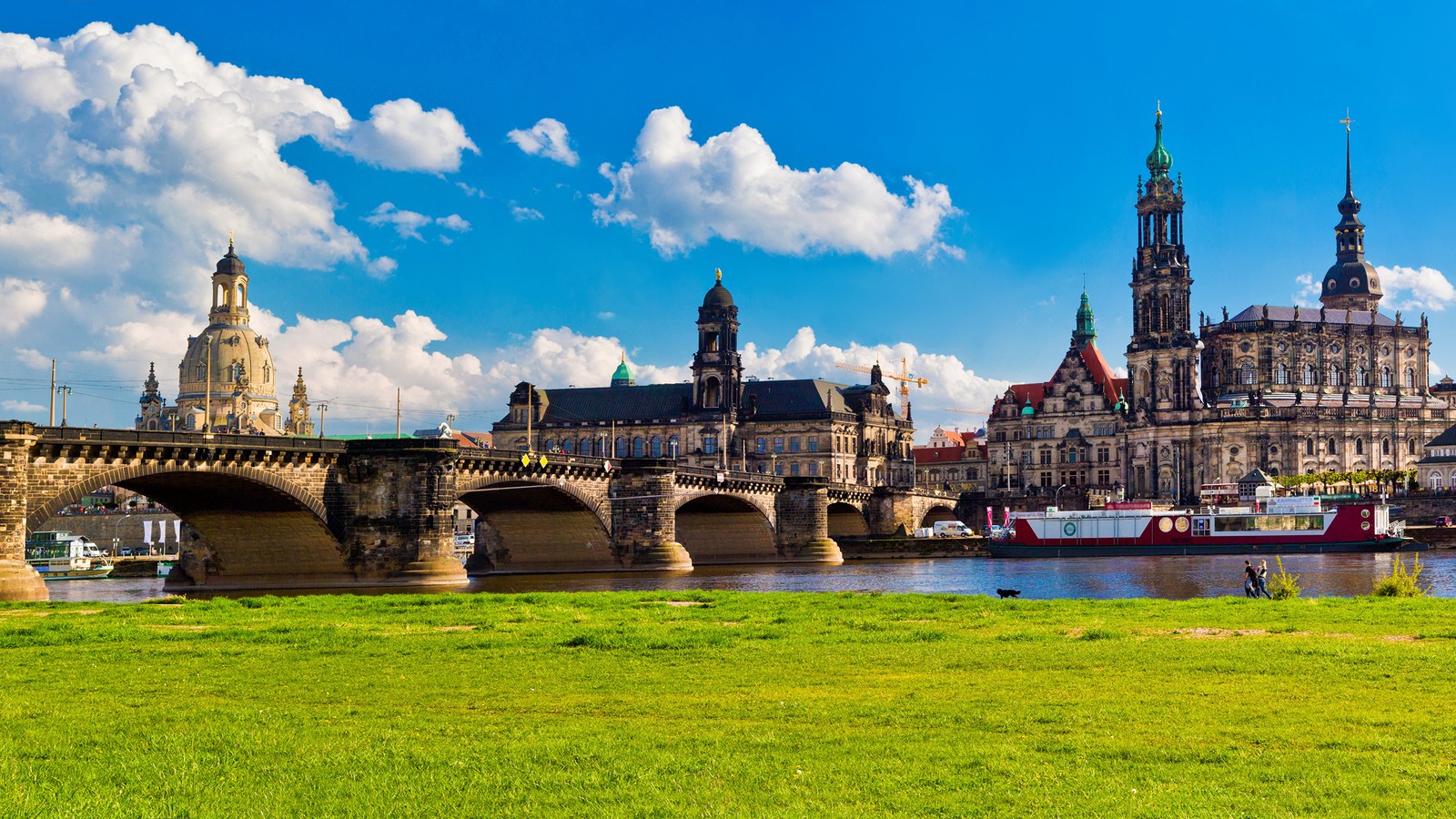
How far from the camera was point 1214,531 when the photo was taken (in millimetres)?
119750

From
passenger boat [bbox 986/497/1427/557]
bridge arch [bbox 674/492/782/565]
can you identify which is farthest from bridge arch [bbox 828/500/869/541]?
bridge arch [bbox 674/492/782/565]

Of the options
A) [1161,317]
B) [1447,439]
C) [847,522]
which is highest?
[1161,317]

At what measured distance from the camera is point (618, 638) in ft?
90.8

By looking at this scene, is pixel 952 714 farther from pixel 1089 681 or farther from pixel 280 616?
pixel 280 616

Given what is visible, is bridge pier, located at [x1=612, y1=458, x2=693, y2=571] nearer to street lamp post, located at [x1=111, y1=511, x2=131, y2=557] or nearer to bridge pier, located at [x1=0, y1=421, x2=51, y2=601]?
bridge pier, located at [x1=0, y1=421, x2=51, y2=601]

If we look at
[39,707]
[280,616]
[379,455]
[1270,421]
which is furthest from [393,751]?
[1270,421]

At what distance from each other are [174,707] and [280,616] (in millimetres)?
16850

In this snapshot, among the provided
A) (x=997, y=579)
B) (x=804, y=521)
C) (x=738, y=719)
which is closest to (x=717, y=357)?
(x=804, y=521)

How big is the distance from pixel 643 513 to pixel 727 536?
90.7 feet

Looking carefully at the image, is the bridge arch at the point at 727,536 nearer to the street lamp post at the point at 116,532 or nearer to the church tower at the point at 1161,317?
the street lamp post at the point at 116,532

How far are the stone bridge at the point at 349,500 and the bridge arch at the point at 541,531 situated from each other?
0.39 ft

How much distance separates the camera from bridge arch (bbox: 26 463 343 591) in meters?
66.2

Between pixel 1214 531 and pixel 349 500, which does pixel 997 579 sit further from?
pixel 1214 531

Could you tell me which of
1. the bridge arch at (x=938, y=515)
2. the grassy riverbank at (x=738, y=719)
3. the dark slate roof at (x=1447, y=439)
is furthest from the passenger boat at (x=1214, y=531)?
the grassy riverbank at (x=738, y=719)
